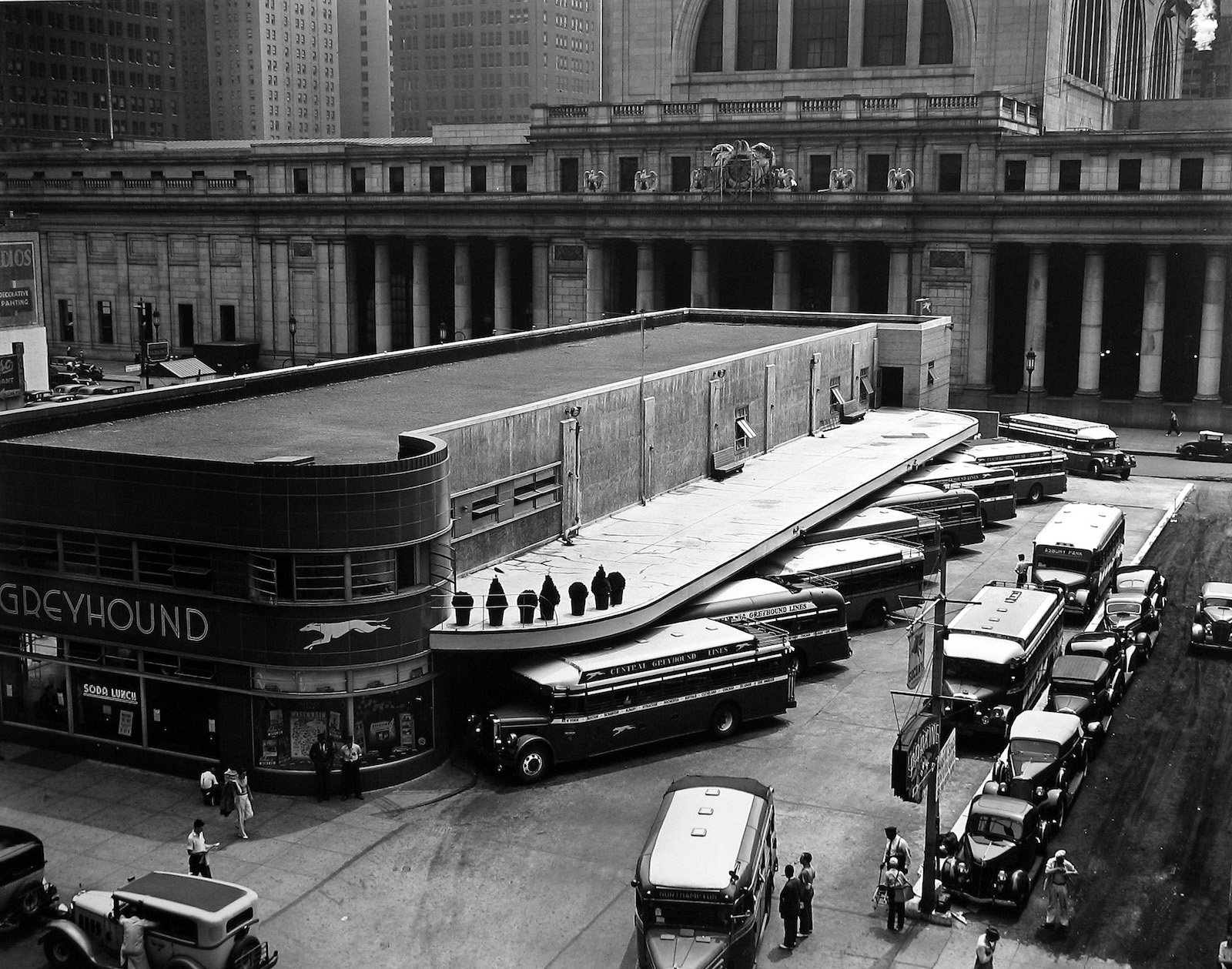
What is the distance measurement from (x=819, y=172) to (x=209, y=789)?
7612 cm

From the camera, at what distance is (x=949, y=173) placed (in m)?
99.0

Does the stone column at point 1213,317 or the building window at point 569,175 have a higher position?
the building window at point 569,175

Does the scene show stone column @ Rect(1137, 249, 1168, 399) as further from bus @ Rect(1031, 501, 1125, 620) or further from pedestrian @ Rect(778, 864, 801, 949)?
pedestrian @ Rect(778, 864, 801, 949)

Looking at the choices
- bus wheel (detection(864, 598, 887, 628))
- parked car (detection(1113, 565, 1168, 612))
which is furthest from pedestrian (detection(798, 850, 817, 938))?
parked car (detection(1113, 565, 1168, 612))

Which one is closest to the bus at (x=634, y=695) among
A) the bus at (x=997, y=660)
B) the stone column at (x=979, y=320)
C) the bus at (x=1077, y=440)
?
the bus at (x=997, y=660)

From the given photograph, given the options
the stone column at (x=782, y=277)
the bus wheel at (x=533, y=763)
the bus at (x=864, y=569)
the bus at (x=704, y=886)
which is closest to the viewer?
the bus at (x=704, y=886)

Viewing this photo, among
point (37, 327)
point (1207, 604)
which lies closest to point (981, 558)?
point (1207, 604)

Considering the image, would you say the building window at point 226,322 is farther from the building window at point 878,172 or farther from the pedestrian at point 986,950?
the pedestrian at point 986,950

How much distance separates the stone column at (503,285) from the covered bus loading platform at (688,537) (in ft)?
159

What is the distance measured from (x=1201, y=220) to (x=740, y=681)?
62918 millimetres

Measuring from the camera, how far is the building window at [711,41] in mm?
115375

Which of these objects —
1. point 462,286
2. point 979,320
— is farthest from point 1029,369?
point 462,286

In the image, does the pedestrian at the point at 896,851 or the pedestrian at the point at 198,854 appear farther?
the pedestrian at the point at 198,854

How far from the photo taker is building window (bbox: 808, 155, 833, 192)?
10244 centimetres
